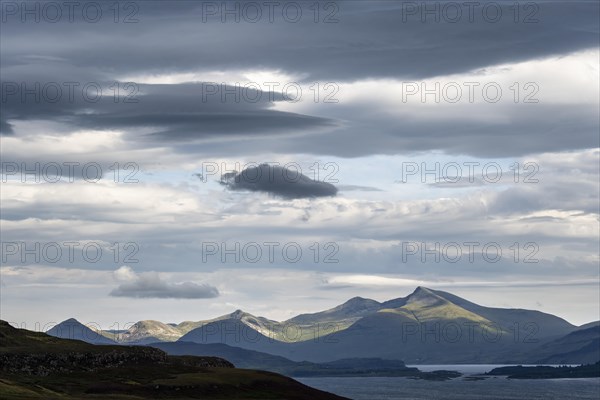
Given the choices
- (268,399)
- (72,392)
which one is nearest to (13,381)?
(72,392)

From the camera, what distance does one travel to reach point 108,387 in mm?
184500

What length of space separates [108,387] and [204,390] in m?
19.3

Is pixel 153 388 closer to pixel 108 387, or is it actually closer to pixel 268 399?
pixel 108 387

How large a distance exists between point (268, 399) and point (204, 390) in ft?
46.2

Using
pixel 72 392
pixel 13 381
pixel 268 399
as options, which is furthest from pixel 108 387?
pixel 268 399

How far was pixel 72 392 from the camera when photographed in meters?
180

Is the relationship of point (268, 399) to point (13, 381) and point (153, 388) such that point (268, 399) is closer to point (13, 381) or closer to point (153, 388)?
point (153, 388)

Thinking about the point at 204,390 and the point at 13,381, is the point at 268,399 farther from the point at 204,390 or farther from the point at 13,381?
the point at 13,381

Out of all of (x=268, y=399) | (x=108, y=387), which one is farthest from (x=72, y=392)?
(x=268, y=399)

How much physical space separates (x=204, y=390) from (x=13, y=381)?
3796 cm

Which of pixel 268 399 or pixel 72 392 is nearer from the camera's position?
pixel 72 392

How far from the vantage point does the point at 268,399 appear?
194 m

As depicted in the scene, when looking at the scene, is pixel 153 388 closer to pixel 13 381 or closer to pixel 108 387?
pixel 108 387

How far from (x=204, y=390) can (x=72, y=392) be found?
2648 centimetres
